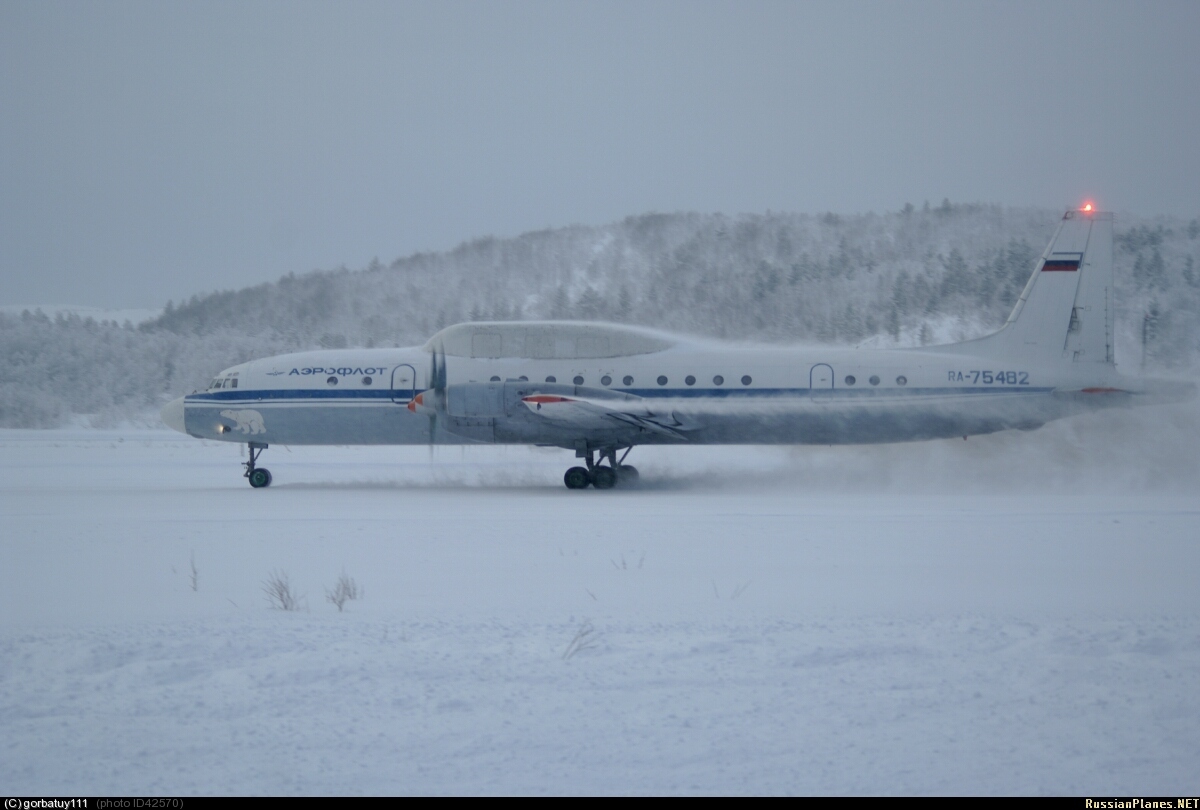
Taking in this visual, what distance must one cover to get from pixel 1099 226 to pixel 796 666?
684 inches

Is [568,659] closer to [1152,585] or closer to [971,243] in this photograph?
[1152,585]

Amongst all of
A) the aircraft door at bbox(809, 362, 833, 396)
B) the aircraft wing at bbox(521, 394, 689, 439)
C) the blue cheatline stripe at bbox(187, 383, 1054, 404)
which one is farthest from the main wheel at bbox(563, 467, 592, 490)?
the aircraft door at bbox(809, 362, 833, 396)

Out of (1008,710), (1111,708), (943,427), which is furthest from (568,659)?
(943,427)

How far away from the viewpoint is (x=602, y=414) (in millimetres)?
19875

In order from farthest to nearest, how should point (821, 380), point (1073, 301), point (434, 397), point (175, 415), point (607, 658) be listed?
point (175, 415) → point (821, 380) → point (434, 397) → point (1073, 301) → point (607, 658)

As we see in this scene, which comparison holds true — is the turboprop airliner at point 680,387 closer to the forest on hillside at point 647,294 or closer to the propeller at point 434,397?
the propeller at point 434,397

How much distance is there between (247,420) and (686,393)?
33.6ft

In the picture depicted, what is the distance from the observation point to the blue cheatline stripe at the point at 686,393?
19891mm

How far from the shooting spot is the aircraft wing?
19703 mm

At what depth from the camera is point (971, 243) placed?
59.7m

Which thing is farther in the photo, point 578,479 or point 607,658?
point 578,479

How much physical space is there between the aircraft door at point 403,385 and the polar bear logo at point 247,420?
10.8ft

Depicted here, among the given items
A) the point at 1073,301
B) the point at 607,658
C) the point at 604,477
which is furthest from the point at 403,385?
the point at 607,658

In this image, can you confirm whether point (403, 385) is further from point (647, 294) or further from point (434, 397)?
point (647, 294)
